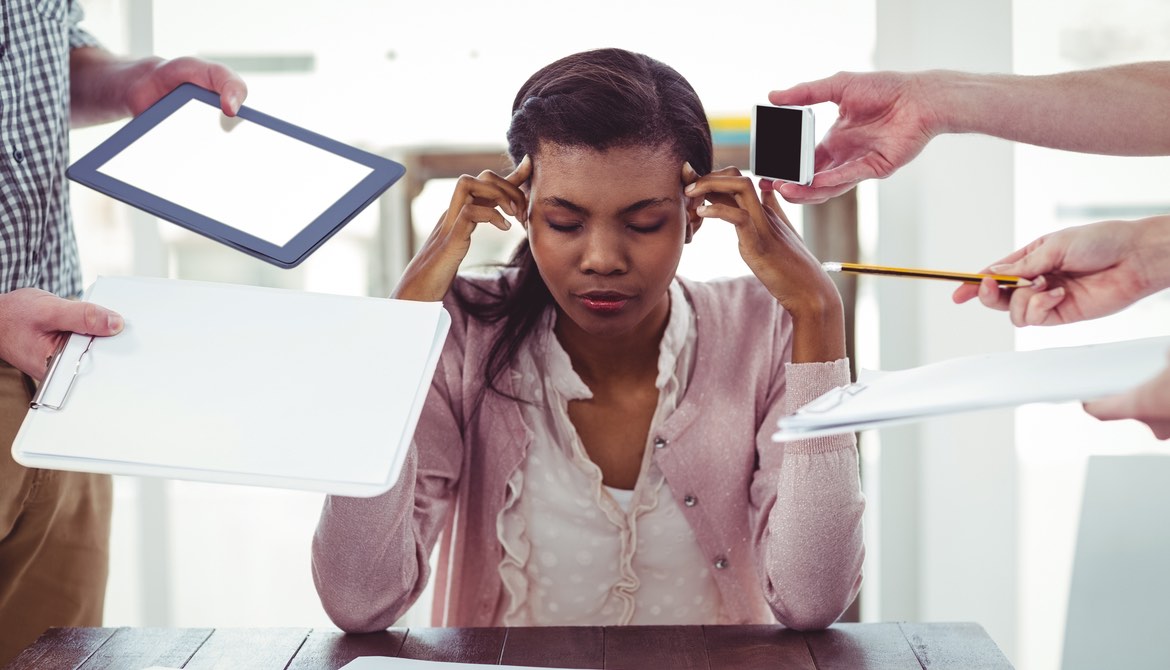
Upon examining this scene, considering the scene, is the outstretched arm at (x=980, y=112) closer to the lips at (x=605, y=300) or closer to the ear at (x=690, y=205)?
the ear at (x=690, y=205)

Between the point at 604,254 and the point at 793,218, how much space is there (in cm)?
136

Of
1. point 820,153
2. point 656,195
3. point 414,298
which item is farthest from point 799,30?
point 414,298

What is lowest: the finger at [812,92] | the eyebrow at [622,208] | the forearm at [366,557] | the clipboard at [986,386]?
the forearm at [366,557]

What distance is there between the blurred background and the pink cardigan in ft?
2.99

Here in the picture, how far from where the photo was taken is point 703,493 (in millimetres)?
A: 1495

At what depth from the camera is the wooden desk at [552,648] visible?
1127mm

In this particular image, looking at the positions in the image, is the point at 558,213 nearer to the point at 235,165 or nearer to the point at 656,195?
the point at 656,195

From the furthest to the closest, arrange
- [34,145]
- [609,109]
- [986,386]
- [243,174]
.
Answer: [34,145], [609,109], [243,174], [986,386]

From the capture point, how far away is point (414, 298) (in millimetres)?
1326

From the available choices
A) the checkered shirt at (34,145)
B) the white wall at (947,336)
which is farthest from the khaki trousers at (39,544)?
the white wall at (947,336)

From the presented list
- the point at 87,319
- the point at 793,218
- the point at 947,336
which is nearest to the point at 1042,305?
the point at 87,319

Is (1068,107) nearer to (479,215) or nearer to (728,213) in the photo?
(728,213)

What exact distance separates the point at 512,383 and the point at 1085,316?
0.79 metres

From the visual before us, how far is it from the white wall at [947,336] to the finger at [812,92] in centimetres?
103
